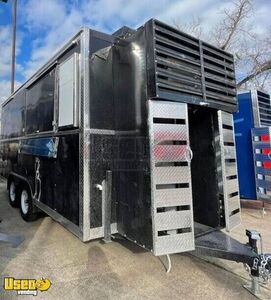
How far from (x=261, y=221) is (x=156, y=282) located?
3.26 meters

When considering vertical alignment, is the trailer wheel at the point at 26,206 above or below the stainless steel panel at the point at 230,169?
below

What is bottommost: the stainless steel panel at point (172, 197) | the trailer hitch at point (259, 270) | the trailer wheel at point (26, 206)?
the trailer hitch at point (259, 270)

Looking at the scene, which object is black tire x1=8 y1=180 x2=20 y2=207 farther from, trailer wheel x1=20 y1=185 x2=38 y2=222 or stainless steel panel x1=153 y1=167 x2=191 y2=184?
stainless steel panel x1=153 y1=167 x2=191 y2=184

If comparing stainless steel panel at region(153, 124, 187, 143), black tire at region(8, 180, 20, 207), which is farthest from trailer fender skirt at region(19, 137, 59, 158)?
stainless steel panel at region(153, 124, 187, 143)

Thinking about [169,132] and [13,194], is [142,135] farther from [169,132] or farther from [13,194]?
[13,194]

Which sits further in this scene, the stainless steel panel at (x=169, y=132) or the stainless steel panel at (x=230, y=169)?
the stainless steel panel at (x=230, y=169)

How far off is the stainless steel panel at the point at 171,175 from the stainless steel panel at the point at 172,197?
0.09m

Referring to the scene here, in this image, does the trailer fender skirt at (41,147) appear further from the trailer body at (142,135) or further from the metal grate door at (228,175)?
the metal grate door at (228,175)

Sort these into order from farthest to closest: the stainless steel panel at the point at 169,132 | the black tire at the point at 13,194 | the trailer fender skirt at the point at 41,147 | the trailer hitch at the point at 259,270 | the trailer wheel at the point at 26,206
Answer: the black tire at the point at 13,194 → the trailer wheel at the point at 26,206 → the trailer fender skirt at the point at 41,147 → the stainless steel panel at the point at 169,132 → the trailer hitch at the point at 259,270

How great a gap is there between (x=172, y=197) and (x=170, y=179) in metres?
0.18

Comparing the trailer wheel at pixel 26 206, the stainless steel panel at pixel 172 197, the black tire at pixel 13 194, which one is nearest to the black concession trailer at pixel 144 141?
the stainless steel panel at pixel 172 197

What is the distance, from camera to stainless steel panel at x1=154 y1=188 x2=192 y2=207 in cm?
267

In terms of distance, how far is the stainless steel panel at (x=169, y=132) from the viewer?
2.71 meters

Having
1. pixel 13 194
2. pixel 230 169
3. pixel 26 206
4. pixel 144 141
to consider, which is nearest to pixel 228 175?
pixel 230 169
